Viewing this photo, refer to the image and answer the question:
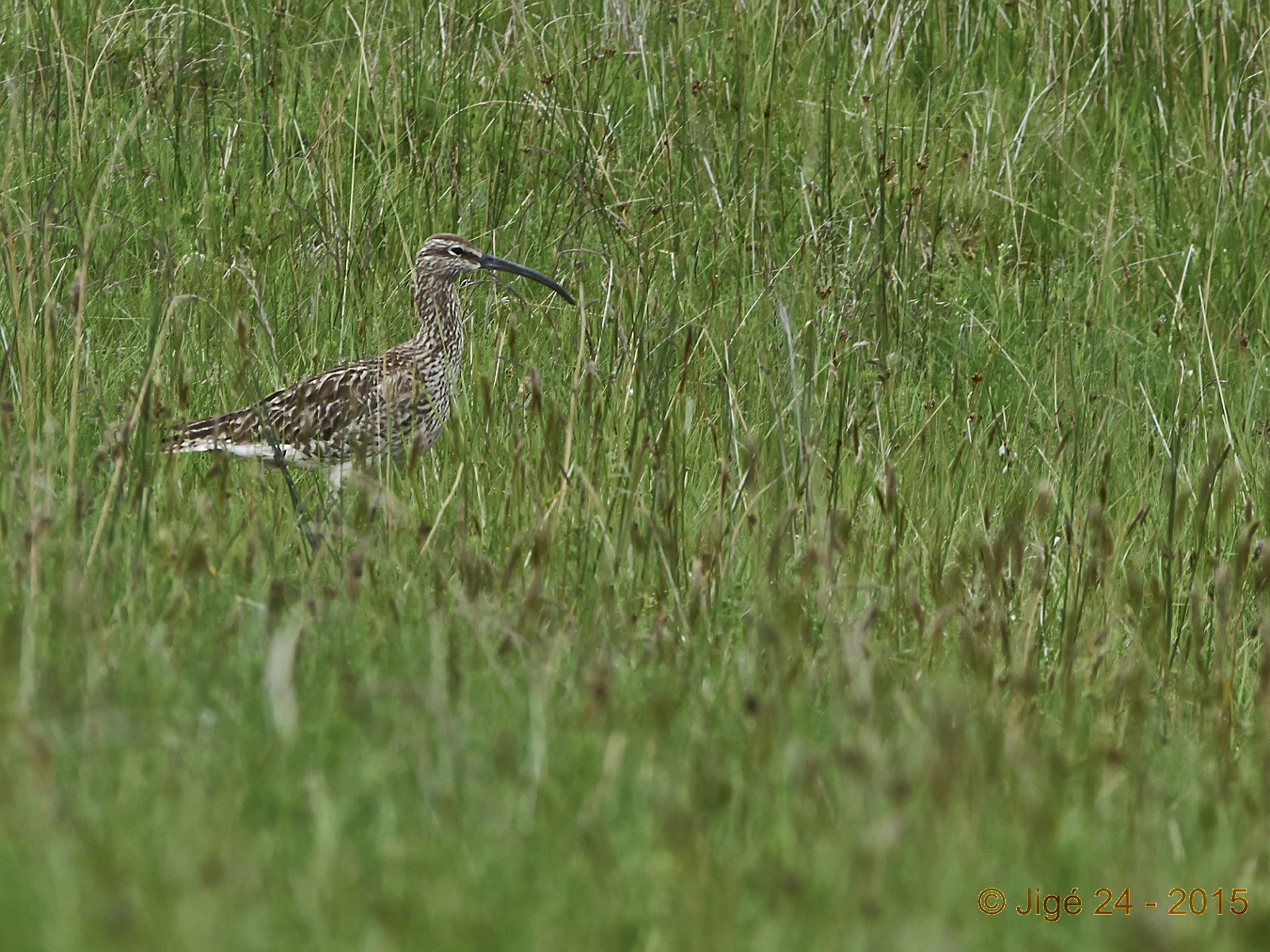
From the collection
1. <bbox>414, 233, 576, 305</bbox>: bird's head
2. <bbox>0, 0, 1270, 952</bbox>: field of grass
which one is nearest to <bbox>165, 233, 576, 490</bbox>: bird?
<bbox>414, 233, 576, 305</bbox>: bird's head

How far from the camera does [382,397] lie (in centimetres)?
558

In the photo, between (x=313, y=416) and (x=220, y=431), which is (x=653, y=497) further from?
(x=220, y=431)

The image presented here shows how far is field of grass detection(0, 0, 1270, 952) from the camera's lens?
2240 mm

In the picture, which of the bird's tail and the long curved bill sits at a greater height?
the long curved bill

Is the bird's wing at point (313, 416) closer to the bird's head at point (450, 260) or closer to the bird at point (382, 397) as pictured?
the bird at point (382, 397)

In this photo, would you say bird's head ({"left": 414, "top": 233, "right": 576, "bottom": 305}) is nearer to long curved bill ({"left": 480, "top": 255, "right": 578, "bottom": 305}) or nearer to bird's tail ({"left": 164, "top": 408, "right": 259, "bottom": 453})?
long curved bill ({"left": 480, "top": 255, "right": 578, "bottom": 305})

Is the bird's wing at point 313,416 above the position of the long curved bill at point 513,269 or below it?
below

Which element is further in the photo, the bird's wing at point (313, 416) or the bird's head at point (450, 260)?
the bird's head at point (450, 260)

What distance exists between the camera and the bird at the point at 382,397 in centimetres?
513

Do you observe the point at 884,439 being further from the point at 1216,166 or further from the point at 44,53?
the point at 44,53

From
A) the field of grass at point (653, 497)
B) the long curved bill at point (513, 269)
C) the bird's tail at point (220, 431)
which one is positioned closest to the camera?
the field of grass at point (653, 497)

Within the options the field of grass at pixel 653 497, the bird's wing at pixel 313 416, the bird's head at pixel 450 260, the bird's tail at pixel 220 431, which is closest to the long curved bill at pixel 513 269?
the bird's head at pixel 450 260

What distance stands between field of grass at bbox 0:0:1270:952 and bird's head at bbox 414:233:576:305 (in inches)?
8.2

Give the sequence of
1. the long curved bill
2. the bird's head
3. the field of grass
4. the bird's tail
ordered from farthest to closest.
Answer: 1. the bird's head
2. the long curved bill
3. the bird's tail
4. the field of grass
